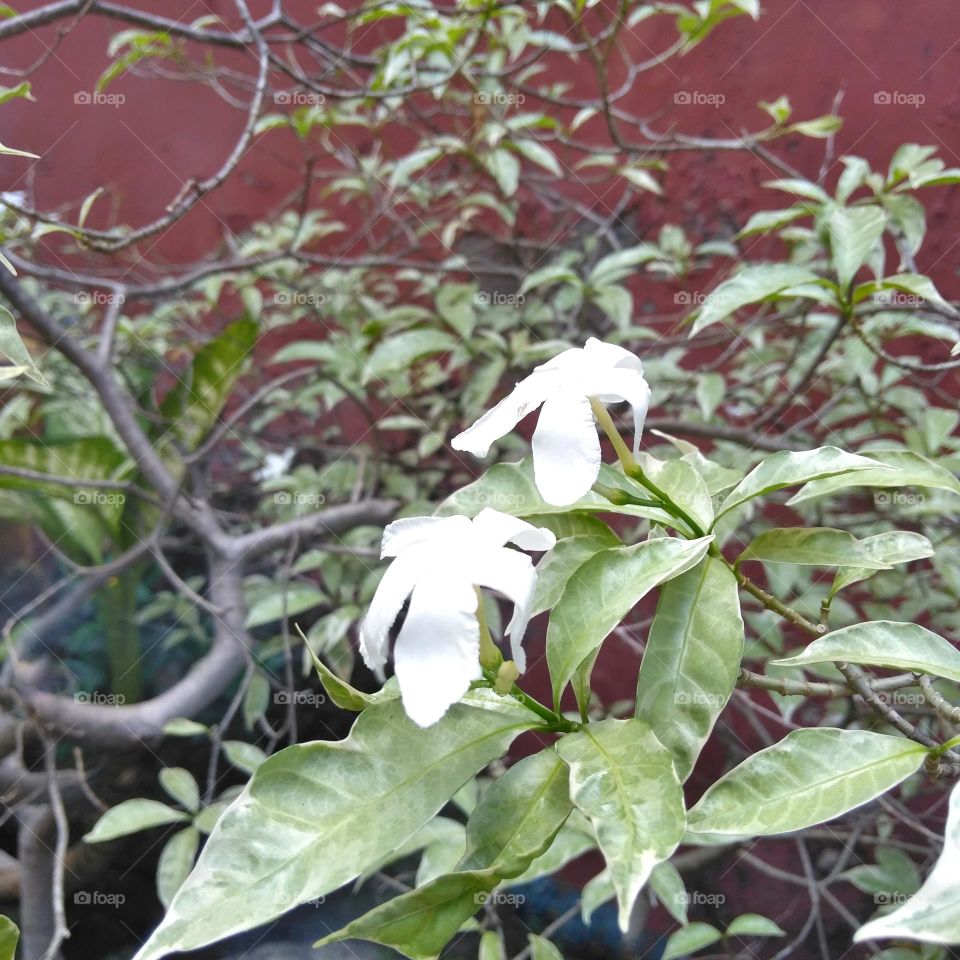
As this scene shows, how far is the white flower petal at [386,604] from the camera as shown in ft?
1.20

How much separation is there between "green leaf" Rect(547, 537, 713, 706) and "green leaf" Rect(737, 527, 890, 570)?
0.35ft

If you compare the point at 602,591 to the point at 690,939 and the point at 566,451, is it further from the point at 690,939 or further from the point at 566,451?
the point at 690,939

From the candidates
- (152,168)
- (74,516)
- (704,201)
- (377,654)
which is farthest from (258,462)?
(377,654)

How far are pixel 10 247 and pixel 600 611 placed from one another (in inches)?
53.4

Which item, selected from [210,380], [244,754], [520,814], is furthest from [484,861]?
[210,380]

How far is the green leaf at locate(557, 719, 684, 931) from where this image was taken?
0.32m

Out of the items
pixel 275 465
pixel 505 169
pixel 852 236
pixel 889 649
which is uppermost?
pixel 505 169

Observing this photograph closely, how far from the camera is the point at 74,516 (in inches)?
55.4

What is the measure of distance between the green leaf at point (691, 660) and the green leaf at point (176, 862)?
0.76 meters

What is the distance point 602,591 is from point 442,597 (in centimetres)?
11

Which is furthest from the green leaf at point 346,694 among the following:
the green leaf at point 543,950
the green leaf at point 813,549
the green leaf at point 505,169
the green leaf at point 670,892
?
the green leaf at point 505,169

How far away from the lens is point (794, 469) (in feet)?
1.51

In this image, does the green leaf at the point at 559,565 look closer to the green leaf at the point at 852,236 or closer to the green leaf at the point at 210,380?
the green leaf at the point at 852,236

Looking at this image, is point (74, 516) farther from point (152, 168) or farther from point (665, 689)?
point (665, 689)
